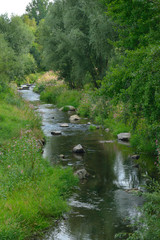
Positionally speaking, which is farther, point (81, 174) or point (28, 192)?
point (81, 174)

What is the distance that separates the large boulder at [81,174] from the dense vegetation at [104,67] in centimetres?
109

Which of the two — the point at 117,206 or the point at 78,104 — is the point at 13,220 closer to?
the point at 117,206

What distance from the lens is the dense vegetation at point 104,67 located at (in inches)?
313

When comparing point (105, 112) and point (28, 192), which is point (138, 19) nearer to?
point (28, 192)

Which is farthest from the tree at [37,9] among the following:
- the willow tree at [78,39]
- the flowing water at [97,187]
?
the flowing water at [97,187]

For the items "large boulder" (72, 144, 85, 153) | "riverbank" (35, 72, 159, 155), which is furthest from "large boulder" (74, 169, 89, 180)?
"large boulder" (72, 144, 85, 153)

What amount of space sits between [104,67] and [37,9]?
310 ft

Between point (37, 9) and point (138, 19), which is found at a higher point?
point (37, 9)

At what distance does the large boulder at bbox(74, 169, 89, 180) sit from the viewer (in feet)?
34.3

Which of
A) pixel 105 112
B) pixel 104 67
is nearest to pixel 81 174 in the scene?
pixel 105 112

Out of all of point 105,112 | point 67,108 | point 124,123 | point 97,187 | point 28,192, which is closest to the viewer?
point 28,192

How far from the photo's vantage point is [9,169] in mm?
8906

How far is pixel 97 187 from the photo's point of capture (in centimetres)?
972

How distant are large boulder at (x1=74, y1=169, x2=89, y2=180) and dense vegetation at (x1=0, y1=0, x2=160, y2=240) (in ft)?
3.58
